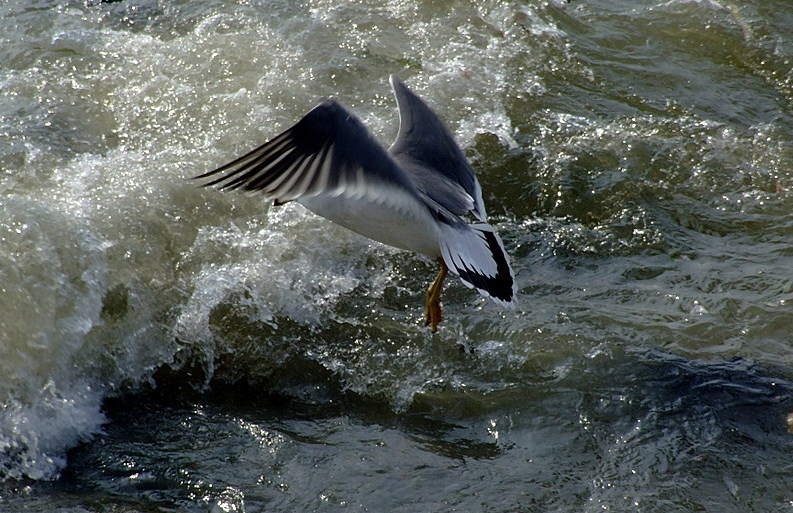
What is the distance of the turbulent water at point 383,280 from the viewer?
3.18m

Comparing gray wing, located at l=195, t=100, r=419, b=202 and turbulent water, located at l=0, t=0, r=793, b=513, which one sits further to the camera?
gray wing, located at l=195, t=100, r=419, b=202

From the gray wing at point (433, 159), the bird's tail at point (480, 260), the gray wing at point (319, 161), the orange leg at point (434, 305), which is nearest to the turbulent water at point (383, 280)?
the orange leg at point (434, 305)

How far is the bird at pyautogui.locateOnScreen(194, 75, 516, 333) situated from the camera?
334 centimetres

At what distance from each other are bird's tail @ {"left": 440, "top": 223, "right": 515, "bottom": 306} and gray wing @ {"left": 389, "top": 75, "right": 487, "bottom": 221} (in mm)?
135

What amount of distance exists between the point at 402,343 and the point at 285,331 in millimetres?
551

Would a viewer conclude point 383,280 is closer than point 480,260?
No

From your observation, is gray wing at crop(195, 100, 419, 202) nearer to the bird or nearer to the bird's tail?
the bird

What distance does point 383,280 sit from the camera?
4465 millimetres

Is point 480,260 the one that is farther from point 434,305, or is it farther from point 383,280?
point 383,280

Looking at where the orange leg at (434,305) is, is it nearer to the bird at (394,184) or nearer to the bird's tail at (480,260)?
the bird at (394,184)

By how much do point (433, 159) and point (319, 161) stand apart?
46.1 inches

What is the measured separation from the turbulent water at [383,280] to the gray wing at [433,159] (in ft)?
1.62

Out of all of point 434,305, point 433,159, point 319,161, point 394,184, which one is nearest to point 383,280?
point 434,305

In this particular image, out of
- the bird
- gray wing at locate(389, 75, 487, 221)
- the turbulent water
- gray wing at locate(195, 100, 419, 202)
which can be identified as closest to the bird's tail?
the bird
